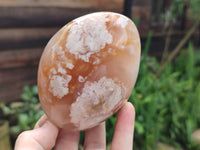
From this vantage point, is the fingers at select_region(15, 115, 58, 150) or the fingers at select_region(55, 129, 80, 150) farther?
the fingers at select_region(55, 129, 80, 150)

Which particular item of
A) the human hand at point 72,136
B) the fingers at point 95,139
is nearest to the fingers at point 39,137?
the human hand at point 72,136

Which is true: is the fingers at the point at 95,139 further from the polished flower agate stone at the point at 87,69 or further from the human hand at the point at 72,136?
the polished flower agate stone at the point at 87,69

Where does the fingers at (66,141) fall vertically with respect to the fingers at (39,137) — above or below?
below

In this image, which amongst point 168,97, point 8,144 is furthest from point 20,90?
point 168,97

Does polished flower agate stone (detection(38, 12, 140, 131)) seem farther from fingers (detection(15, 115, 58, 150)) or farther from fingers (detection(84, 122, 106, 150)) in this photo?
fingers (detection(84, 122, 106, 150))

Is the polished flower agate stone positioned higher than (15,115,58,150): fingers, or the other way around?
the polished flower agate stone

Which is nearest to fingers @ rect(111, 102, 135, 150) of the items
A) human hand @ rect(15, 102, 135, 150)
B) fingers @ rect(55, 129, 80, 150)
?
human hand @ rect(15, 102, 135, 150)

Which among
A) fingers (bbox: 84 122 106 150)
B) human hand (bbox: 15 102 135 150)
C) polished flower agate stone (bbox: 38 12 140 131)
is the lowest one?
fingers (bbox: 84 122 106 150)

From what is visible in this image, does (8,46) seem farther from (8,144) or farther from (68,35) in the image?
(68,35)
